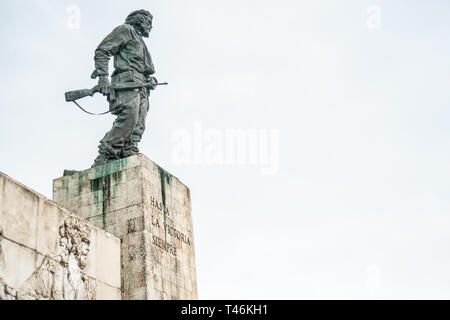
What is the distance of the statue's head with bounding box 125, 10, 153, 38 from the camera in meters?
16.8

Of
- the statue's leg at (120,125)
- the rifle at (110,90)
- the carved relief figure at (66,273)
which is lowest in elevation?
the carved relief figure at (66,273)

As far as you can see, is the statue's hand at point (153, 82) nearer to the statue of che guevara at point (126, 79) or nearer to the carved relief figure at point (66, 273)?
the statue of che guevara at point (126, 79)

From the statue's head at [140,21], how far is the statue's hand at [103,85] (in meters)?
1.67

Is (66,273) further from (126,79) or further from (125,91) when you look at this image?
(126,79)

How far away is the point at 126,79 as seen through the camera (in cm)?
1608

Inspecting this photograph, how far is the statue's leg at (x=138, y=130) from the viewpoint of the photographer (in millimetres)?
15555

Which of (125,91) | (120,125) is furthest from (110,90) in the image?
(120,125)

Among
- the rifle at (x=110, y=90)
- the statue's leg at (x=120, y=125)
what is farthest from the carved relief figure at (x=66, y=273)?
the rifle at (x=110, y=90)

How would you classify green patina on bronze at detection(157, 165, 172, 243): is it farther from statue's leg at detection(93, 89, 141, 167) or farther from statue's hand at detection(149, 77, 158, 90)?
statue's hand at detection(149, 77, 158, 90)

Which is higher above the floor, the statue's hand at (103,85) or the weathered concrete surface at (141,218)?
the statue's hand at (103,85)

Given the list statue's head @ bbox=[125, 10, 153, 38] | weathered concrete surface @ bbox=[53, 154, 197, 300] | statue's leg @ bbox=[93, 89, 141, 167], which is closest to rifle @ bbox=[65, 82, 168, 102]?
statue's leg @ bbox=[93, 89, 141, 167]

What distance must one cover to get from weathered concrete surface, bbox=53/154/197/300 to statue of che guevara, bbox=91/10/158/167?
57 centimetres
